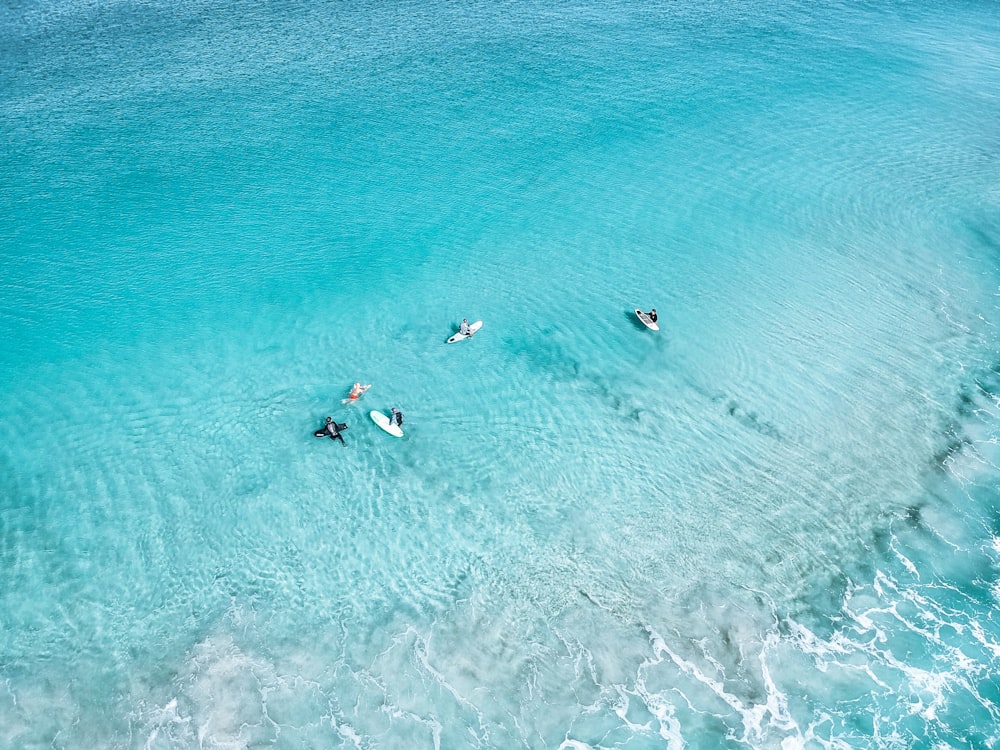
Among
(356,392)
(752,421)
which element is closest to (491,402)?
(356,392)

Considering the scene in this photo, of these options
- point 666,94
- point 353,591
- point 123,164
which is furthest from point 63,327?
point 666,94

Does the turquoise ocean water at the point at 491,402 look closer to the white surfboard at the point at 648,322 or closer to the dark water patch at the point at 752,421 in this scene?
the dark water patch at the point at 752,421

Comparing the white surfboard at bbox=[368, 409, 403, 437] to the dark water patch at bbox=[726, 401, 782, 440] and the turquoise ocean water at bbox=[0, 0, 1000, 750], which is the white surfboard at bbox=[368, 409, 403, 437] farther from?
the dark water patch at bbox=[726, 401, 782, 440]

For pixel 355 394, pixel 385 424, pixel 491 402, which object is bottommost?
pixel 385 424

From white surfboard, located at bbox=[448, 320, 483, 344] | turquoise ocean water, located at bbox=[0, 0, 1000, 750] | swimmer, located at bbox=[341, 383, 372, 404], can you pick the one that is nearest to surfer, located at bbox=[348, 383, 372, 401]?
swimmer, located at bbox=[341, 383, 372, 404]

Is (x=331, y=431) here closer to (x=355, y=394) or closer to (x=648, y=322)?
(x=355, y=394)

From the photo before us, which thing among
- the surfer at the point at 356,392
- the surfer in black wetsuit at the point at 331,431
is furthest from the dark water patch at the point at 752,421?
the surfer in black wetsuit at the point at 331,431
